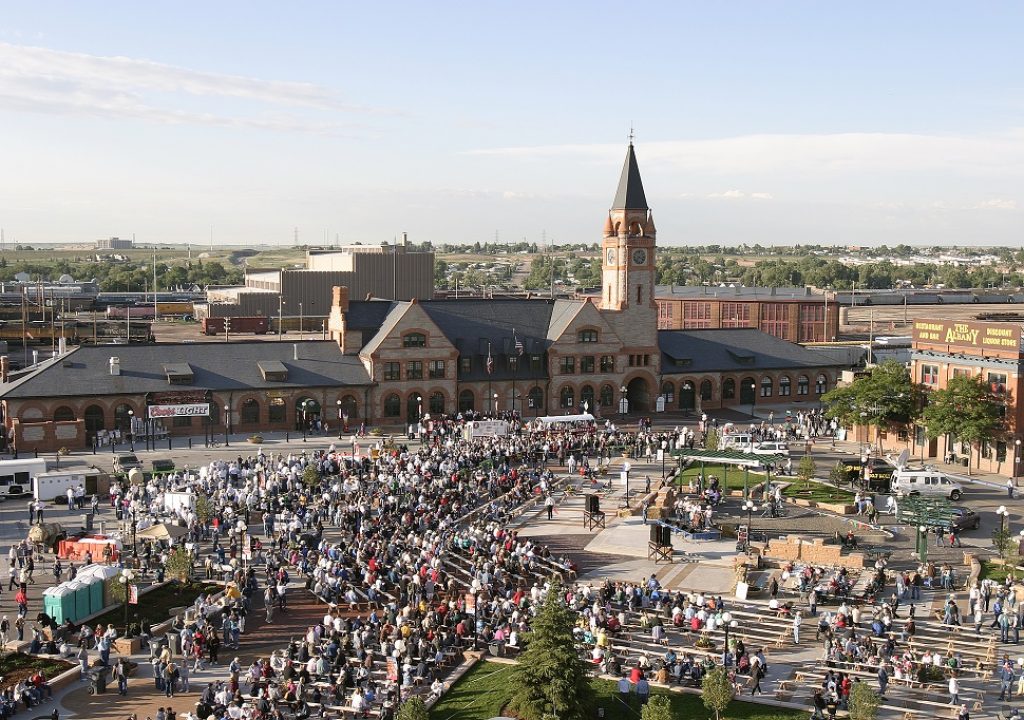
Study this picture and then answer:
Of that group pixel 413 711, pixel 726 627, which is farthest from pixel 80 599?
pixel 726 627

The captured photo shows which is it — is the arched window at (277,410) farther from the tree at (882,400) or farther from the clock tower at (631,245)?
the tree at (882,400)

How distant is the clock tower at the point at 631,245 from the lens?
83750 mm

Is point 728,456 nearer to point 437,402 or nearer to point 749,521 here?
point 749,521

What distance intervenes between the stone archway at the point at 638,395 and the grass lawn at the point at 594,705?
172ft

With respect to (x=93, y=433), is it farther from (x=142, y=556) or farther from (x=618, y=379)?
(x=618, y=379)

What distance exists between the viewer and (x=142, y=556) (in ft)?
144

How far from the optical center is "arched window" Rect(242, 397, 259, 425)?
72562mm

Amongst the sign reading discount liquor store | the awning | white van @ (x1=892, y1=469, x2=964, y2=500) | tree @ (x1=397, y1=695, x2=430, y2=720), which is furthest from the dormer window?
tree @ (x1=397, y1=695, x2=430, y2=720)

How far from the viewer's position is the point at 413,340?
3034 inches

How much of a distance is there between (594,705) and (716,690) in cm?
320

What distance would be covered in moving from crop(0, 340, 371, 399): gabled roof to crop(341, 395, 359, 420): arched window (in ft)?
3.74

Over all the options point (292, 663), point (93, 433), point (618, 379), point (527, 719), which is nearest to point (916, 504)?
point (527, 719)

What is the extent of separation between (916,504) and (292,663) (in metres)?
26.1

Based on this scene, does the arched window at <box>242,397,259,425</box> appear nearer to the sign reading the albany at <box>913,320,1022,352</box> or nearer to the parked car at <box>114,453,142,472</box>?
the parked car at <box>114,453,142,472</box>
